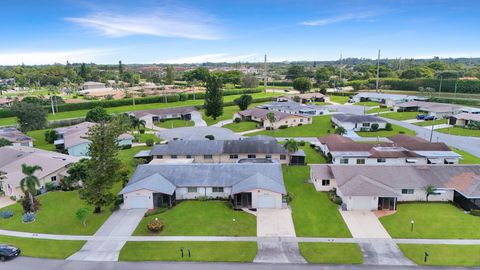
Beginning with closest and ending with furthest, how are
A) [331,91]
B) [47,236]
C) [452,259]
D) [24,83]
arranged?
[452,259] < [47,236] < [331,91] < [24,83]

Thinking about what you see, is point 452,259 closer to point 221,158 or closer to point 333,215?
point 333,215

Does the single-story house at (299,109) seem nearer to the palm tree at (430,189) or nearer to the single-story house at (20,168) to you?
the palm tree at (430,189)

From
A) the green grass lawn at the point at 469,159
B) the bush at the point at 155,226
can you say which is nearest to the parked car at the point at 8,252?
the bush at the point at 155,226

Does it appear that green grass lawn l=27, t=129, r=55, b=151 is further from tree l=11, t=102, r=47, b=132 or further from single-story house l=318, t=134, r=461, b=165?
single-story house l=318, t=134, r=461, b=165

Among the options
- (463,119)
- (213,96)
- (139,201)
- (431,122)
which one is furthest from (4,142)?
(463,119)

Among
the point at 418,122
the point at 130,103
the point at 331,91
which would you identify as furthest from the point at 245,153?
the point at 331,91

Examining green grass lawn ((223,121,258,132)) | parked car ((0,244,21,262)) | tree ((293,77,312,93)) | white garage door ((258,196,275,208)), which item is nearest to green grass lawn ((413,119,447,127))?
green grass lawn ((223,121,258,132))

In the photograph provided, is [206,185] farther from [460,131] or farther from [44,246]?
[460,131]
